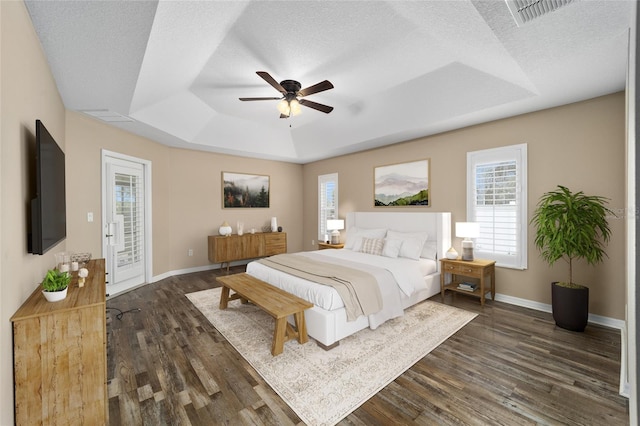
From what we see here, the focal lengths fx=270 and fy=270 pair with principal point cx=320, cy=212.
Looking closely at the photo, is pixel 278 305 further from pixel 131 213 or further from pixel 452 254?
pixel 131 213

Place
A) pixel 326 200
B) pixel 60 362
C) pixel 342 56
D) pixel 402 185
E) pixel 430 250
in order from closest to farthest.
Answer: pixel 60 362 < pixel 342 56 < pixel 430 250 < pixel 402 185 < pixel 326 200

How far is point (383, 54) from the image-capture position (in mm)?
2947

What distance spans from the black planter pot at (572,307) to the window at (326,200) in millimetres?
4406

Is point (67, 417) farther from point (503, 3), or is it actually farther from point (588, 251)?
point (588, 251)

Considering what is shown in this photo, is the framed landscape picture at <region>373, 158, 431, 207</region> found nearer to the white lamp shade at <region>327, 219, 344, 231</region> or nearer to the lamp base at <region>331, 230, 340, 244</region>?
the white lamp shade at <region>327, 219, 344, 231</region>

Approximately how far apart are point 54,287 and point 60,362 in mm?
494

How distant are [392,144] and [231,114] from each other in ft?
10.3

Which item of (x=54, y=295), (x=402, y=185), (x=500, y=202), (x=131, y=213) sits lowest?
(x=54, y=295)

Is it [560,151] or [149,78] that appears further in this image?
[560,151]

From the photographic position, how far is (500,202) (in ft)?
13.1

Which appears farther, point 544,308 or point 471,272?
point 471,272

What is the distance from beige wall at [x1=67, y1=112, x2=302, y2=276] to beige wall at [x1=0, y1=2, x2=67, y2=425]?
1.89 meters

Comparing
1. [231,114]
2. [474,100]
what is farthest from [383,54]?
→ [231,114]

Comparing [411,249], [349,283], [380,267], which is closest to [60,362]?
[349,283]
